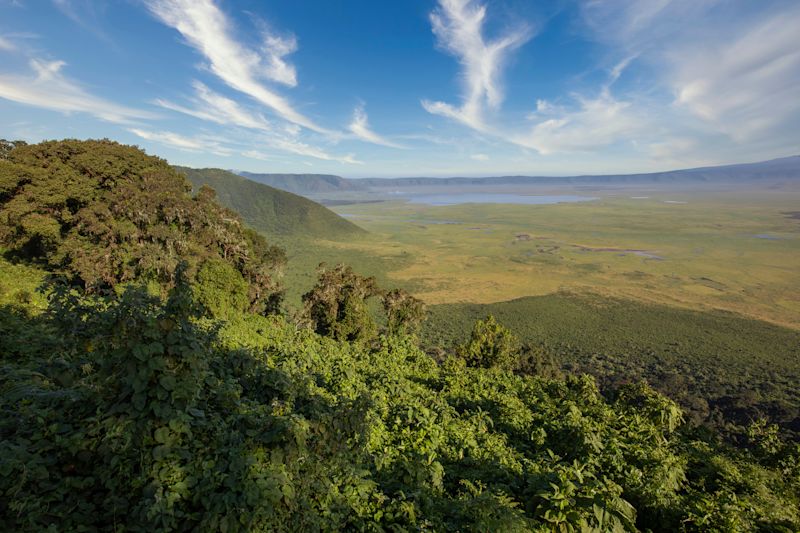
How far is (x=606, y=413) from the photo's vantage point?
49.9ft

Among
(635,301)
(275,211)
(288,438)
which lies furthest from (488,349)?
(275,211)

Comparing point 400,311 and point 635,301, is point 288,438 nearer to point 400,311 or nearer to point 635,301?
point 400,311

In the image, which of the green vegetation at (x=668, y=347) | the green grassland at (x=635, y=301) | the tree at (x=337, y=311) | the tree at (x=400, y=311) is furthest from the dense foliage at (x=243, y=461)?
the green grassland at (x=635, y=301)

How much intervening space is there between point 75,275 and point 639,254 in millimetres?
160733

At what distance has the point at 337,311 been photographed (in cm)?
3294

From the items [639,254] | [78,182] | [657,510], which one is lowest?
[639,254]

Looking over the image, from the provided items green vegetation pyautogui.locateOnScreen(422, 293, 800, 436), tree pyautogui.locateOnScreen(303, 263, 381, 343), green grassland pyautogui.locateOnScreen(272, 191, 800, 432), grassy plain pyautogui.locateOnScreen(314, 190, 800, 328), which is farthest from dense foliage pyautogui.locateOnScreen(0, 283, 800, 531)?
grassy plain pyautogui.locateOnScreen(314, 190, 800, 328)

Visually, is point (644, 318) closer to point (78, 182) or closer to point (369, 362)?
point (369, 362)

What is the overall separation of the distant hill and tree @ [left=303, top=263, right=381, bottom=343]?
452 feet

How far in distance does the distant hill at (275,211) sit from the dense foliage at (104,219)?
137m

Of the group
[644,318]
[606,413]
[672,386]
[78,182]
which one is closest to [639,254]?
[644,318]

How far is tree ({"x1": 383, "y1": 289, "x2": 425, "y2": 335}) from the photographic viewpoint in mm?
36156

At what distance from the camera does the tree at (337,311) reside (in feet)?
106

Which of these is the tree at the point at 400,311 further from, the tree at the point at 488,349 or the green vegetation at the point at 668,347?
the green vegetation at the point at 668,347
